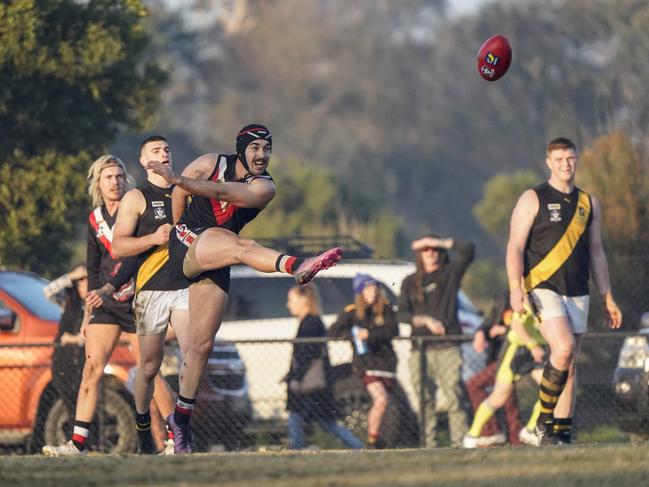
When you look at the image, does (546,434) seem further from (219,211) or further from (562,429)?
(219,211)

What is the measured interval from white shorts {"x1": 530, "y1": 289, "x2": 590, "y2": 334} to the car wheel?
443 cm

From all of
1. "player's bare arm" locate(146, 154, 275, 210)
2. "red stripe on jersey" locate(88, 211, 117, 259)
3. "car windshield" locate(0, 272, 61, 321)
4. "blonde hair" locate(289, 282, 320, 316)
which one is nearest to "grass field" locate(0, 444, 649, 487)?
"player's bare arm" locate(146, 154, 275, 210)

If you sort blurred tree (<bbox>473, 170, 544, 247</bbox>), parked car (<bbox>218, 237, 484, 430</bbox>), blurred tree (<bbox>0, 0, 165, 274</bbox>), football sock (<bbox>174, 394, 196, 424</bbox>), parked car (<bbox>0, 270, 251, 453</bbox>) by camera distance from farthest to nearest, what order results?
blurred tree (<bbox>473, 170, 544, 247</bbox>) < blurred tree (<bbox>0, 0, 165, 274</bbox>) < parked car (<bbox>218, 237, 484, 430</bbox>) < parked car (<bbox>0, 270, 251, 453</bbox>) < football sock (<bbox>174, 394, 196, 424</bbox>)

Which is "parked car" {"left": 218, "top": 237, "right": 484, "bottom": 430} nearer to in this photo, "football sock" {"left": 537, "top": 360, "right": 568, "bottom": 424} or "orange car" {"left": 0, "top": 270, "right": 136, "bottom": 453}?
"orange car" {"left": 0, "top": 270, "right": 136, "bottom": 453}

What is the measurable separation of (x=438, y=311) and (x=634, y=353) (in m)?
1.91

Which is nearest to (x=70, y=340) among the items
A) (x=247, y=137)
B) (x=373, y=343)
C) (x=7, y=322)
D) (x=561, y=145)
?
(x=7, y=322)

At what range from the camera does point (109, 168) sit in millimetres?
11469

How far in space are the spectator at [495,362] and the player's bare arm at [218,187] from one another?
4592 millimetres

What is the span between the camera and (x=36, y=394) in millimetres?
13906

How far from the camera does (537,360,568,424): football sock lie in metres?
10.8

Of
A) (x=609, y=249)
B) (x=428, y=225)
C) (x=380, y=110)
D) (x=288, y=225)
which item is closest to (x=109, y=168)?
(x=609, y=249)

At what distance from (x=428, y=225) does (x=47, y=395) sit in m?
47.8

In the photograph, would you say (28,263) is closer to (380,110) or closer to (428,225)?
(428,225)

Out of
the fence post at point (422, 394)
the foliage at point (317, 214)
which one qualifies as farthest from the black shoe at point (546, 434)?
the foliage at point (317, 214)
